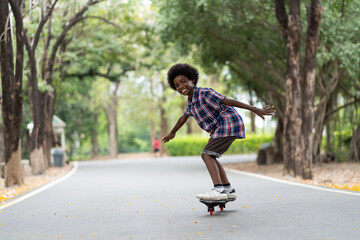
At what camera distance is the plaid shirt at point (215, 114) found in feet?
21.3

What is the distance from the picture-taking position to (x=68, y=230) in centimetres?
590

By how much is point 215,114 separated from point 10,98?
7607 mm

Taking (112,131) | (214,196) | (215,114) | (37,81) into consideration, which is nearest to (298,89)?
(215,114)

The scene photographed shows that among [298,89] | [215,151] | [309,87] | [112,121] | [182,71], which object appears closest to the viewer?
[215,151]

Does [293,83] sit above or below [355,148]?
above

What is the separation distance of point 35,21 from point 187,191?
11196 mm

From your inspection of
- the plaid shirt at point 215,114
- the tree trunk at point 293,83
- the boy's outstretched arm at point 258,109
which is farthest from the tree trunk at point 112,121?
the boy's outstretched arm at point 258,109

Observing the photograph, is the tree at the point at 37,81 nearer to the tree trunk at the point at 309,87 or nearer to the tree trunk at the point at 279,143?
the tree trunk at the point at 309,87

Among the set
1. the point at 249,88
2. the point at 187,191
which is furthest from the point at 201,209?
the point at 249,88

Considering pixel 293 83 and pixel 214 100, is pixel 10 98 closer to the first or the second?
pixel 293 83

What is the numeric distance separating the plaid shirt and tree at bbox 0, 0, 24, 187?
→ 7.31 meters

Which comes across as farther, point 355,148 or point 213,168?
point 355,148

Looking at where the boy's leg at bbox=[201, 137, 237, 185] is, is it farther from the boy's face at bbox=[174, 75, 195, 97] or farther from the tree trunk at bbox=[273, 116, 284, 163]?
the tree trunk at bbox=[273, 116, 284, 163]

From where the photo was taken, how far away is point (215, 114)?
6613 millimetres
